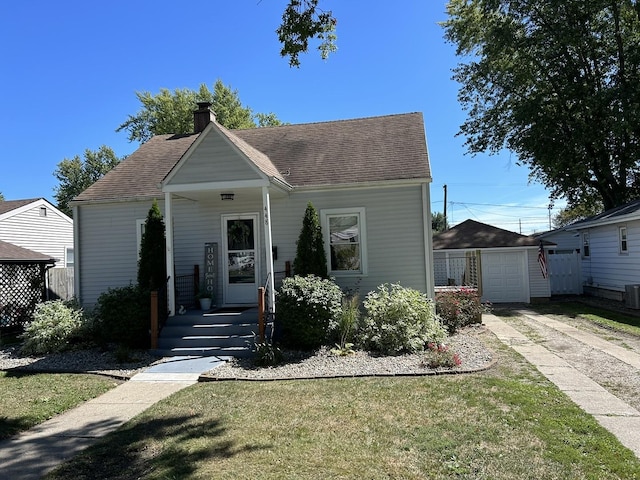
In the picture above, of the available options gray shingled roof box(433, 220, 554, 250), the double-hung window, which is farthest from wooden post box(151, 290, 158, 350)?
the double-hung window

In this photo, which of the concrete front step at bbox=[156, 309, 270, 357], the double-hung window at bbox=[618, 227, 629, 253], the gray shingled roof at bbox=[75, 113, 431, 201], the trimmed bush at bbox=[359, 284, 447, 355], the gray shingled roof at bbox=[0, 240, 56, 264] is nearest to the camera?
the trimmed bush at bbox=[359, 284, 447, 355]

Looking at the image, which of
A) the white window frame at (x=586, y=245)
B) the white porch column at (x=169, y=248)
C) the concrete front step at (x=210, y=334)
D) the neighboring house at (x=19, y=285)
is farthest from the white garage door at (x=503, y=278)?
the neighboring house at (x=19, y=285)

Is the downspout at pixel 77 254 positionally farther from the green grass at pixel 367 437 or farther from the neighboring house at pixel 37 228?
the neighboring house at pixel 37 228

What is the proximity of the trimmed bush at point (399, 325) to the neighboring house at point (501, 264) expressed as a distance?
874 centimetres

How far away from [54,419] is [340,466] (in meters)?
4.12

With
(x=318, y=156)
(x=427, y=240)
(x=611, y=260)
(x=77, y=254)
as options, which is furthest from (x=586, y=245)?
(x=77, y=254)

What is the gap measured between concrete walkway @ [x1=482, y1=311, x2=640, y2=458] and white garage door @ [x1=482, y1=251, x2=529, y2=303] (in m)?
6.23

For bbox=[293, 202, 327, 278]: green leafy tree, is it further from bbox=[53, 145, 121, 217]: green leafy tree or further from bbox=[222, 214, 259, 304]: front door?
bbox=[53, 145, 121, 217]: green leafy tree

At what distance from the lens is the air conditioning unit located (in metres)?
14.4

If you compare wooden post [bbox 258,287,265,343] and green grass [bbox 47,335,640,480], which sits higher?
wooden post [bbox 258,287,265,343]

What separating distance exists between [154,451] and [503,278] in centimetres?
1677

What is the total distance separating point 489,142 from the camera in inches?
1006

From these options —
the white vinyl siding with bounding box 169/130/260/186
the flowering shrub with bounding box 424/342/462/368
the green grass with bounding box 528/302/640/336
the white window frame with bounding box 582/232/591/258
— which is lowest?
the green grass with bounding box 528/302/640/336

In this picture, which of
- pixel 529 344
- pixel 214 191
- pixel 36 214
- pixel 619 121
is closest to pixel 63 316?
pixel 214 191
